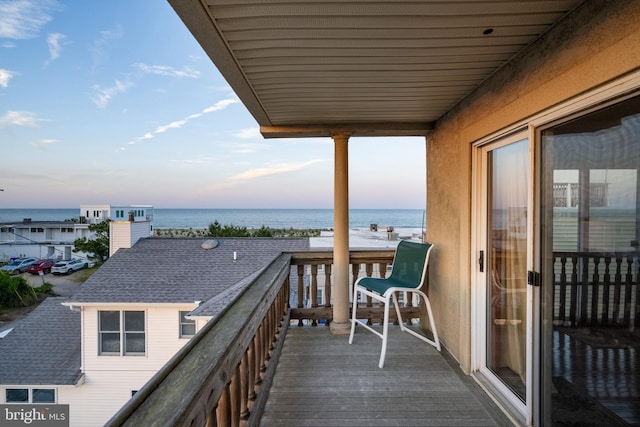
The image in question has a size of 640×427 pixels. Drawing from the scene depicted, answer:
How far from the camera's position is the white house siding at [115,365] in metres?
5.82

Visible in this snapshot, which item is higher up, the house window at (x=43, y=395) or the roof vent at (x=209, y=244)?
the roof vent at (x=209, y=244)

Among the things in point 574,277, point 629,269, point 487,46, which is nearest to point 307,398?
point 574,277

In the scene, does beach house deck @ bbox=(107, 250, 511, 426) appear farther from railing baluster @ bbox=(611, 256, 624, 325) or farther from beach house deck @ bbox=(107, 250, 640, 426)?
railing baluster @ bbox=(611, 256, 624, 325)

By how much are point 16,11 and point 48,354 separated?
10861 mm

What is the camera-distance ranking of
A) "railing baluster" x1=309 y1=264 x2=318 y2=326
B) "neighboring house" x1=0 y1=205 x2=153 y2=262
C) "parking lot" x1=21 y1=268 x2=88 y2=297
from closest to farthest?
"railing baluster" x1=309 y1=264 x2=318 y2=326 < "parking lot" x1=21 y1=268 x2=88 y2=297 < "neighboring house" x1=0 y1=205 x2=153 y2=262

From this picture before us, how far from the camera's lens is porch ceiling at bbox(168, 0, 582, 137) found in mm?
1263

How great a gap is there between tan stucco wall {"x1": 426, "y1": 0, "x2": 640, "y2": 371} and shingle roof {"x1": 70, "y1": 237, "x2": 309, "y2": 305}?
4.57 meters

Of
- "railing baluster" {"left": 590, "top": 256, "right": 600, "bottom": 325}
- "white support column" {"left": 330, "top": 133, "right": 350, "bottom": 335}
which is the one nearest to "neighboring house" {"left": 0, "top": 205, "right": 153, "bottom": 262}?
"white support column" {"left": 330, "top": 133, "right": 350, "bottom": 335}

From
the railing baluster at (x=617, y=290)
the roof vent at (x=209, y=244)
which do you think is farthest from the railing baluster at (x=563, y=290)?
the roof vent at (x=209, y=244)

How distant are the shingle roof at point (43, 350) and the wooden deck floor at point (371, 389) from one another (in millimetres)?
5749

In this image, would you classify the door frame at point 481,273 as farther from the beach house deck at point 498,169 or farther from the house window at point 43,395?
the house window at point 43,395

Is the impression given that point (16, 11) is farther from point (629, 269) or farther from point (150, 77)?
point (629, 269)

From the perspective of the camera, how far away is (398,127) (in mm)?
3057

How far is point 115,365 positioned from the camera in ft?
19.3
